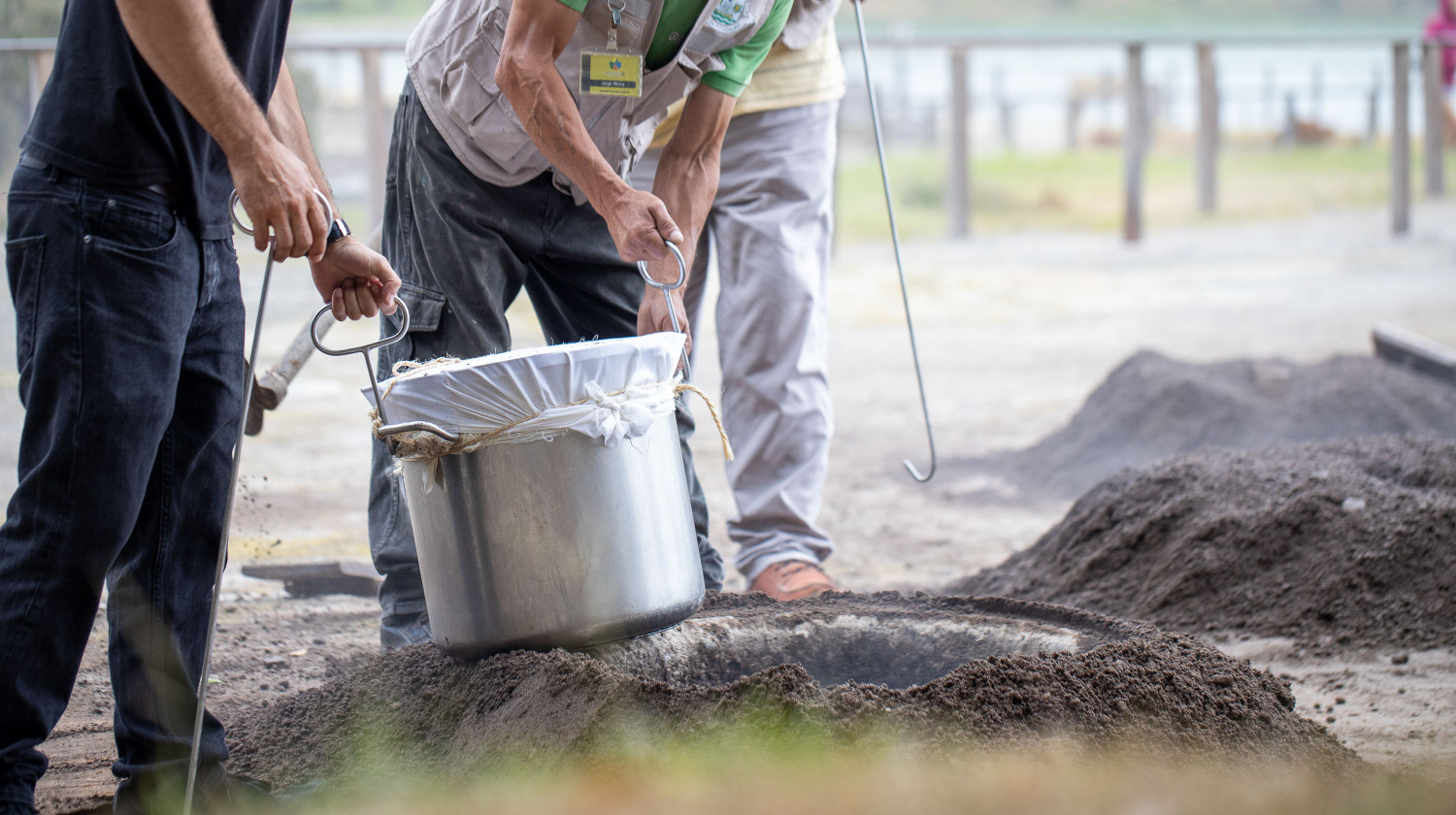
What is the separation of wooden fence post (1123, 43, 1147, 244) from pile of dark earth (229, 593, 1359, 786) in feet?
24.2

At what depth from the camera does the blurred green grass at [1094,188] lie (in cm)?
1184

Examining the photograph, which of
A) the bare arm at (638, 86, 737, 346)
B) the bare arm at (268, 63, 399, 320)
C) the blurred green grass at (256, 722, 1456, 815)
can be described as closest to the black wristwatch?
the bare arm at (268, 63, 399, 320)

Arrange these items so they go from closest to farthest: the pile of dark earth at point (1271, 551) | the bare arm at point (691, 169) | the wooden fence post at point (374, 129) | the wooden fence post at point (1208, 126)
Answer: the bare arm at point (691, 169), the pile of dark earth at point (1271, 551), the wooden fence post at point (374, 129), the wooden fence post at point (1208, 126)

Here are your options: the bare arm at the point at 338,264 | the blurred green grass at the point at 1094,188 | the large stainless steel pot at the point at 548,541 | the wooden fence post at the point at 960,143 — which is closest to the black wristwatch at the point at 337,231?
the bare arm at the point at 338,264

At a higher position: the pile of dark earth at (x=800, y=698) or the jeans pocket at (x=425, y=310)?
the jeans pocket at (x=425, y=310)

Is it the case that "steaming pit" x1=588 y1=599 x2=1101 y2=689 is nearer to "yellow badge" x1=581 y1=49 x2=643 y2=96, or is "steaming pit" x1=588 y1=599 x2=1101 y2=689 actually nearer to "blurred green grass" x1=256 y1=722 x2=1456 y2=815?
"blurred green grass" x1=256 y1=722 x2=1456 y2=815

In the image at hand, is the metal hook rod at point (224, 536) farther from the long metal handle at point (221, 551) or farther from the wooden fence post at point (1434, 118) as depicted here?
the wooden fence post at point (1434, 118)

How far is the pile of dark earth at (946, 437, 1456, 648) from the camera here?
284cm

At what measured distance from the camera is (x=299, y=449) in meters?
4.90

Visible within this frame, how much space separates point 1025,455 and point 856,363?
1718 millimetres

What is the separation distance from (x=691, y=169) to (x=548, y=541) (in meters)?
0.85

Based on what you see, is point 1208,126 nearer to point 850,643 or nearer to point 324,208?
point 850,643

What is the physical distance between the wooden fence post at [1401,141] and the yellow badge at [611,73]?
8.66 meters

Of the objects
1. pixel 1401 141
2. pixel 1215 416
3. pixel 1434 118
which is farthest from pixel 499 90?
pixel 1434 118
